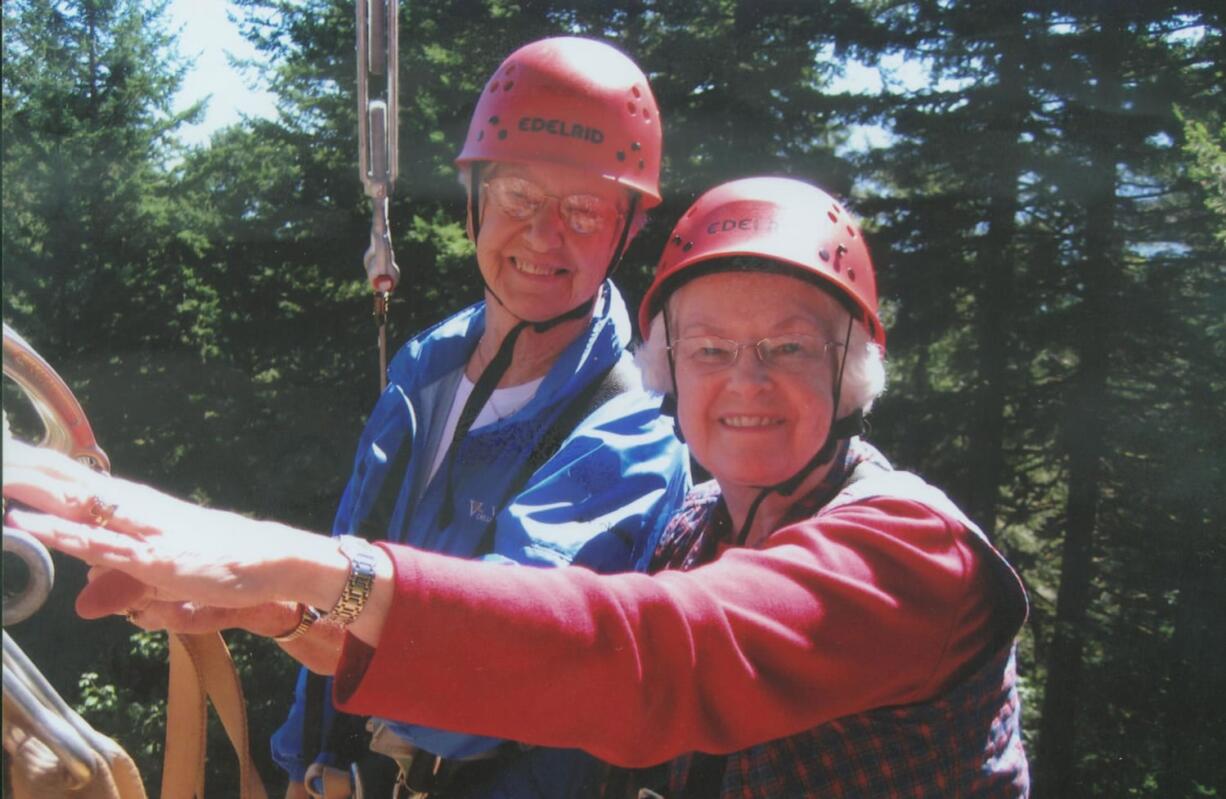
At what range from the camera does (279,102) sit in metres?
8.62

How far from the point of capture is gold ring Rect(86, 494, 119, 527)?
3.58ft

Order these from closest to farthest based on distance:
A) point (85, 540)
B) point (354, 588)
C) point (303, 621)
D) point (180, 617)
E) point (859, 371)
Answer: point (85, 540) → point (354, 588) → point (180, 617) → point (303, 621) → point (859, 371)

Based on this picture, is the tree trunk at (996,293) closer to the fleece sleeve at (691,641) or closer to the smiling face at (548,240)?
the smiling face at (548,240)

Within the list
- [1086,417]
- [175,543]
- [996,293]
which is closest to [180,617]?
[175,543]

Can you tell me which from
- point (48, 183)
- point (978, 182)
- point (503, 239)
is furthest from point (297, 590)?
point (978, 182)

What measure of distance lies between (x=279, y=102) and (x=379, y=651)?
8.18 m

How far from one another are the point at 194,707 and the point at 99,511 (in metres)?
0.63

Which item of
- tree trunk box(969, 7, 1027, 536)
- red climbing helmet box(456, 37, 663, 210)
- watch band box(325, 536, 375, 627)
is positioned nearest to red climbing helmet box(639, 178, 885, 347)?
red climbing helmet box(456, 37, 663, 210)

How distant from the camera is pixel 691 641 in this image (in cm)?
129

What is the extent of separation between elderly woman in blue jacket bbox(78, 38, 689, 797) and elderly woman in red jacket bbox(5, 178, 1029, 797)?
0.54 feet

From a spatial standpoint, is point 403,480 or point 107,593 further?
point 403,480

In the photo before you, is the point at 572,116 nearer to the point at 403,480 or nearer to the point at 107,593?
the point at 403,480

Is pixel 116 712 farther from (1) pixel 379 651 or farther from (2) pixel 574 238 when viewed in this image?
(1) pixel 379 651

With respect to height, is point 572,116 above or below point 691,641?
above
